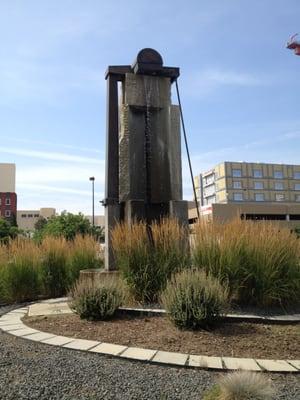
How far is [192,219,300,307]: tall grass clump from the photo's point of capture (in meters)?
5.38

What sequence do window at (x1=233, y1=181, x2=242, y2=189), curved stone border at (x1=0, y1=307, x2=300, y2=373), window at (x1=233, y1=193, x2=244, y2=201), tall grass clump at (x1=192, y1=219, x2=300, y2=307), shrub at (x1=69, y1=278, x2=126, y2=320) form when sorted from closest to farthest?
1. curved stone border at (x1=0, y1=307, x2=300, y2=373)
2. shrub at (x1=69, y1=278, x2=126, y2=320)
3. tall grass clump at (x1=192, y1=219, x2=300, y2=307)
4. window at (x1=233, y1=181, x2=242, y2=189)
5. window at (x1=233, y1=193, x2=244, y2=201)

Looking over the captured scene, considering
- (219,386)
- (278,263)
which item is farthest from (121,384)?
(278,263)

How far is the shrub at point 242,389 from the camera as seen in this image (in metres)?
2.71

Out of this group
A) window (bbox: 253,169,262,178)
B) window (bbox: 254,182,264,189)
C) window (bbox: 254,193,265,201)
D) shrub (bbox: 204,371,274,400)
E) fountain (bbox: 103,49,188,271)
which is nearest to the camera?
shrub (bbox: 204,371,274,400)

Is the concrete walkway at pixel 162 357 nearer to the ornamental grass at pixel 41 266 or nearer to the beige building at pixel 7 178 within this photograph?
the ornamental grass at pixel 41 266

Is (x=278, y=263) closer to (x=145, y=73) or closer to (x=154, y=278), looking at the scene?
(x=154, y=278)

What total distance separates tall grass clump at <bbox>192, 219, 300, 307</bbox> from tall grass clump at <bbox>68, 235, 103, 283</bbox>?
367 cm

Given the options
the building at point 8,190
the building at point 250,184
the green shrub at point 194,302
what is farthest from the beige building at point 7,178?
the green shrub at point 194,302

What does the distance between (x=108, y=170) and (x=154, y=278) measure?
2630 mm

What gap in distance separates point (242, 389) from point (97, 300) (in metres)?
2.60

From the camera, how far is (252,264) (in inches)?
214

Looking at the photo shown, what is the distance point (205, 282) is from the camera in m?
4.59

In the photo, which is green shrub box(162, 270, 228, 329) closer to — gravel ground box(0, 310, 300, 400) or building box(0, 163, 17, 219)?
gravel ground box(0, 310, 300, 400)

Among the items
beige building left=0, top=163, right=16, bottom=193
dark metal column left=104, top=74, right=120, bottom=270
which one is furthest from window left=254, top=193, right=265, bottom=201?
dark metal column left=104, top=74, right=120, bottom=270
